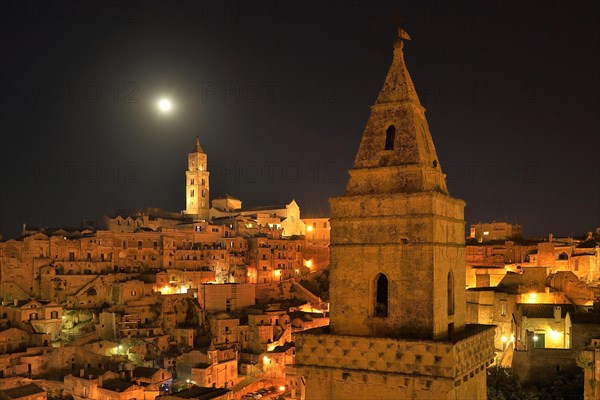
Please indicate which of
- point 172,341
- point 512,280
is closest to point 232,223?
point 172,341

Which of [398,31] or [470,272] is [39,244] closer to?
[470,272]

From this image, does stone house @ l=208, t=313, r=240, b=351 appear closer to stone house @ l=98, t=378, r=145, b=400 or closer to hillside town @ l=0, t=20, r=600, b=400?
hillside town @ l=0, t=20, r=600, b=400

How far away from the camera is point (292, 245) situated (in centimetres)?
6184

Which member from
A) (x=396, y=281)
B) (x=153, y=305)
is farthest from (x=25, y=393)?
(x=396, y=281)

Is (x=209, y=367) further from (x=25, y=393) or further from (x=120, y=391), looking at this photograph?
(x=25, y=393)

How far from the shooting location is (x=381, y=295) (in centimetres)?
952

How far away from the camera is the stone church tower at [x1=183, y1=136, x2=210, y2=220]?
74188 millimetres

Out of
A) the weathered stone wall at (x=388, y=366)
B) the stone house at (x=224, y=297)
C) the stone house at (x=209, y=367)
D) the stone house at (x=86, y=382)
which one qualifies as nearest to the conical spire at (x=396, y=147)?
the weathered stone wall at (x=388, y=366)

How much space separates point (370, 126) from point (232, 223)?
56.0 meters

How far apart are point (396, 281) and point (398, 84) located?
11.2 feet

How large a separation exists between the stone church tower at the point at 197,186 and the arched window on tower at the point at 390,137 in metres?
65.2

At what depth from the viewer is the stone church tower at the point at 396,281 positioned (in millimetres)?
8461

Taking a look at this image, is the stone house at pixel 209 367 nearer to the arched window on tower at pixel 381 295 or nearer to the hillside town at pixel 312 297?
the hillside town at pixel 312 297

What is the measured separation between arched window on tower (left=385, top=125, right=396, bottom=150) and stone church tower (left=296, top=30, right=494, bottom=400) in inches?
0.7
